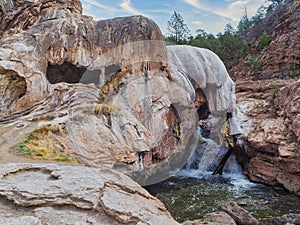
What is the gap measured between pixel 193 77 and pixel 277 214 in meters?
6.16

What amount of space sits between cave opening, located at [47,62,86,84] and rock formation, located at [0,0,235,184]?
3 cm

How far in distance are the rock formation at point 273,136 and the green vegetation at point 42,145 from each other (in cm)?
850

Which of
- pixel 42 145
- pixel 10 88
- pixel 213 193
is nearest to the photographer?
pixel 42 145

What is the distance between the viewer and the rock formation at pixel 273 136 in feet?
34.6

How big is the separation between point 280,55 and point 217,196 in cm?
1806

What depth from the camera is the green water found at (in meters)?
8.40

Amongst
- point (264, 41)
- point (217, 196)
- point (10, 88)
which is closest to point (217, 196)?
point (217, 196)

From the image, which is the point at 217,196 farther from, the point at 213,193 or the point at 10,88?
the point at 10,88

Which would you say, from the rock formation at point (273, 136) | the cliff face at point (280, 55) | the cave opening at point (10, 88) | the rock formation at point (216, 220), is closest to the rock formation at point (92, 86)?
the cave opening at point (10, 88)

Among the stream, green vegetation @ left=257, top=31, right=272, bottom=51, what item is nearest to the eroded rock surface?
the stream

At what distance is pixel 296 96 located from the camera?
11.6 meters

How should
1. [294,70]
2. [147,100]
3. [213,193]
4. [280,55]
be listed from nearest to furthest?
[147,100], [213,193], [294,70], [280,55]

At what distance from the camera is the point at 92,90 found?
27.9ft

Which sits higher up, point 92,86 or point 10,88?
point 92,86
